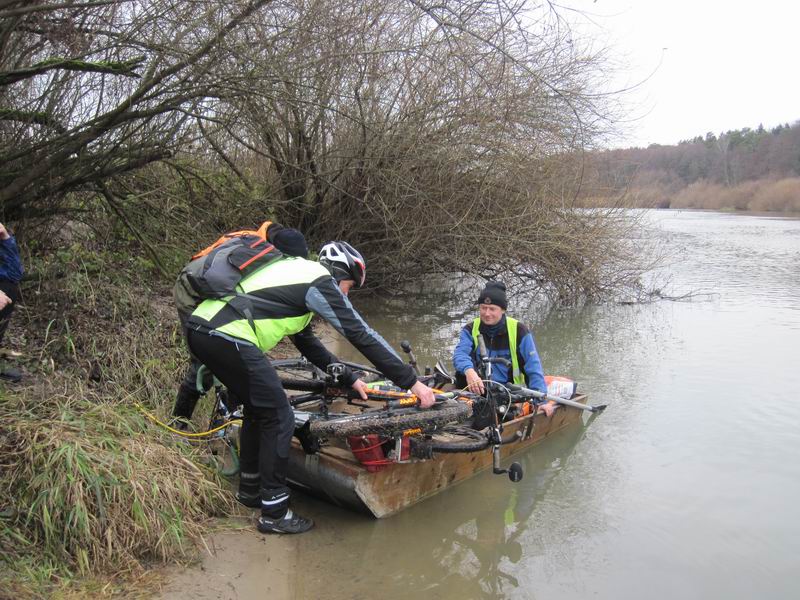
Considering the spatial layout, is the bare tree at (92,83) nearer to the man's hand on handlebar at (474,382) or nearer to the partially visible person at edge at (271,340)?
the partially visible person at edge at (271,340)

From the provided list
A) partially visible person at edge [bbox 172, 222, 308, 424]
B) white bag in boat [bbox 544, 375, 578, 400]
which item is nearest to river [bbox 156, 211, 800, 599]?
white bag in boat [bbox 544, 375, 578, 400]

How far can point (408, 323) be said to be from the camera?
42.7ft

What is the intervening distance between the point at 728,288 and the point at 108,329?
14.6m

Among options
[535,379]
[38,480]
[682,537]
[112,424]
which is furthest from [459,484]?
[38,480]

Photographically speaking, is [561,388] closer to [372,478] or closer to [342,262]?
[372,478]

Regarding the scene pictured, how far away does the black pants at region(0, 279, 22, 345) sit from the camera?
17.9 feet

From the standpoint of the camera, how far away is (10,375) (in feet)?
18.2

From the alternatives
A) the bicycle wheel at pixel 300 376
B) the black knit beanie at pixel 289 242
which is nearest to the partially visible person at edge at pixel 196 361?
the black knit beanie at pixel 289 242

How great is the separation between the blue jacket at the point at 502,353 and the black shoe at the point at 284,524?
92.4 inches

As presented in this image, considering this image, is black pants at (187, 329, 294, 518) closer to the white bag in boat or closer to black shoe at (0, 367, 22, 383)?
black shoe at (0, 367, 22, 383)

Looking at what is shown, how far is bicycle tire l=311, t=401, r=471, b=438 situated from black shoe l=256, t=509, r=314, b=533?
60 centimetres

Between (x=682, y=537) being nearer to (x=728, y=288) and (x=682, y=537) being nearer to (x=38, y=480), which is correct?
(x=38, y=480)

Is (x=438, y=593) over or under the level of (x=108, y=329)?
under

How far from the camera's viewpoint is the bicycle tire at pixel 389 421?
14.5 ft
